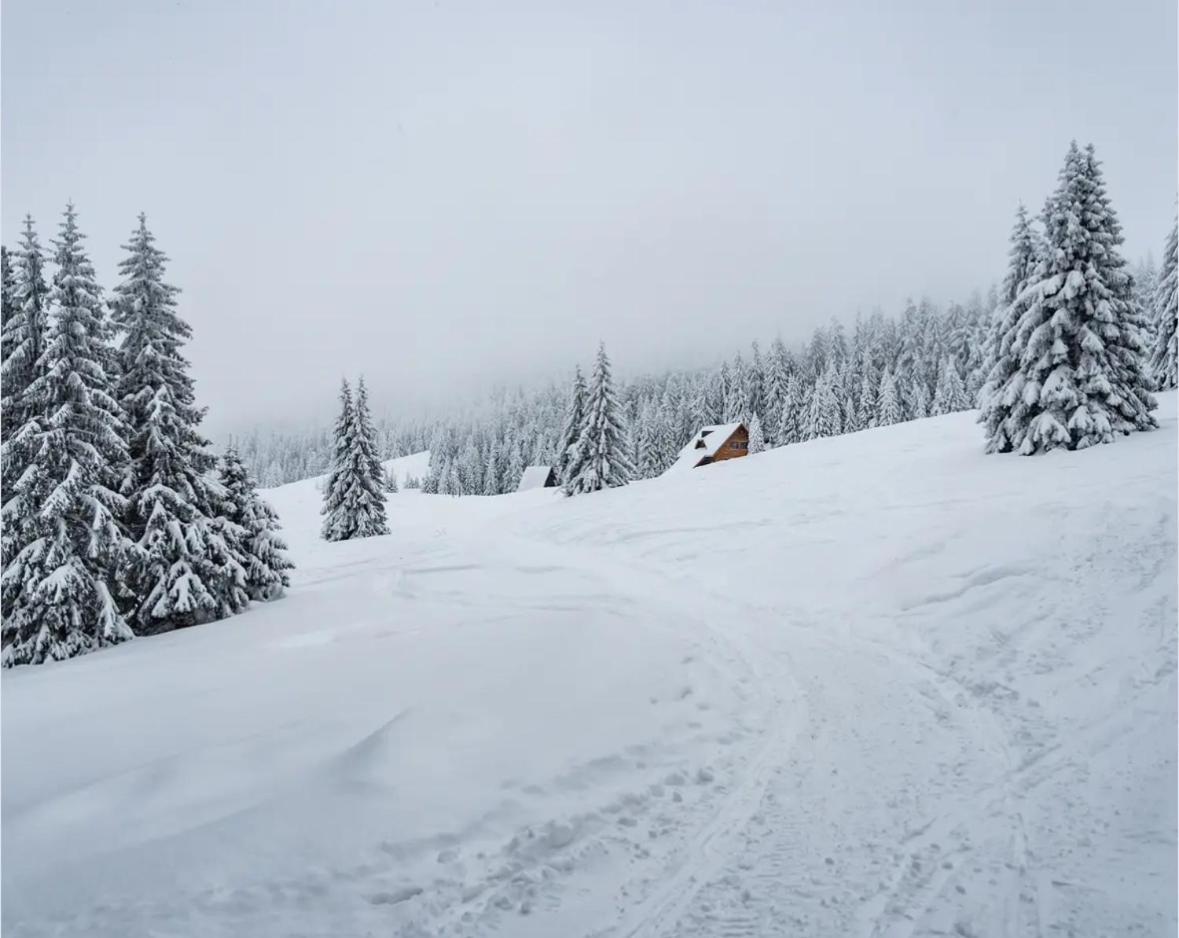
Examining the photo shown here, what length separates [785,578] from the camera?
1426 cm

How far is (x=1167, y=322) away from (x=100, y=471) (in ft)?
157

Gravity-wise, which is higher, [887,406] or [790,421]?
[887,406]

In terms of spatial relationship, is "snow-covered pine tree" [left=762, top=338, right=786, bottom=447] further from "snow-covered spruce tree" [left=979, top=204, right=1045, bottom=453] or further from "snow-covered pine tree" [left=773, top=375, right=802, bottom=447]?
"snow-covered spruce tree" [left=979, top=204, right=1045, bottom=453]

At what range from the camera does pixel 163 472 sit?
14828mm

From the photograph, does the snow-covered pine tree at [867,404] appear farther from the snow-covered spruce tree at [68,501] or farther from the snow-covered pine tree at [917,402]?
the snow-covered spruce tree at [68,501]

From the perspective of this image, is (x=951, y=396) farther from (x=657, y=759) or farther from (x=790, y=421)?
(x=657, y=759)

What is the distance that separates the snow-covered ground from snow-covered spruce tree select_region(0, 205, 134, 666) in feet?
4.93

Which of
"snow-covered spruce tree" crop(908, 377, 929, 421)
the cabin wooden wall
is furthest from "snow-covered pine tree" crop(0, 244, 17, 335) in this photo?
"snow-covered spruce tree" crop(908, 377, 929, 421)

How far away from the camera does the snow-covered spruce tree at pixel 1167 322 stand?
30062mm

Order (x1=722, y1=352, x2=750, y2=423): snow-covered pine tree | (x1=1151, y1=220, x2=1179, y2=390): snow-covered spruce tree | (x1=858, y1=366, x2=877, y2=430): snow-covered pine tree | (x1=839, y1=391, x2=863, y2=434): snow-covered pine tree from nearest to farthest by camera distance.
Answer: (x1=1151, y1=220, x2=1179, y2=390): snow-covered spruce tree → (x1=858, y1=366, x2=877, y2=430): snow-covered pine tree → (x1=839, y1=391, x2=863, y2=434): snow-covered pine tree → (x1=722, y1=352, x2=750, y2=423): snow-covered pine tree

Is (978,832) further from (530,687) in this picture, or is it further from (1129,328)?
(1129,328)

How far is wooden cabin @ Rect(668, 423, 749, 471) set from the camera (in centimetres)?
6283

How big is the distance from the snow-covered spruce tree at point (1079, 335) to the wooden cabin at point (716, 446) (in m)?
42.7

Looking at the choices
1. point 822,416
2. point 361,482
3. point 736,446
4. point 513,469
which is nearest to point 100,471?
point 361,482
